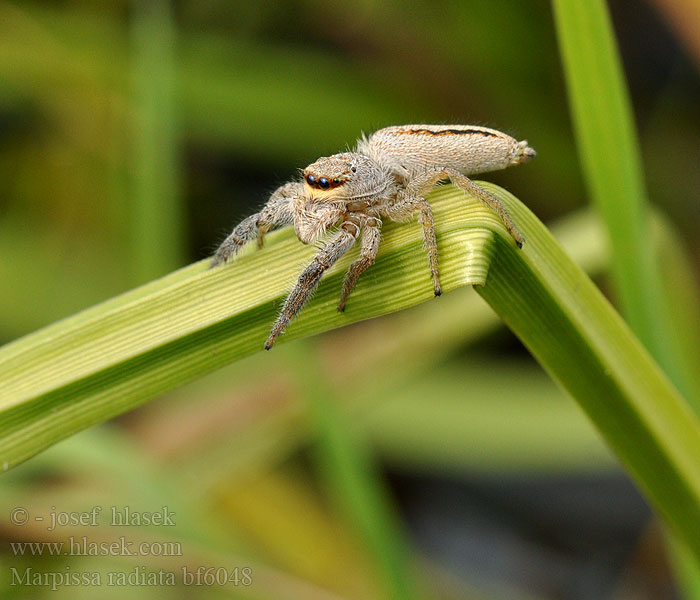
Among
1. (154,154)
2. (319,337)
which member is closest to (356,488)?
(319,337)

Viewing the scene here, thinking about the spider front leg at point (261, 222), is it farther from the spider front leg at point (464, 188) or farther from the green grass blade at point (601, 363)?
the green grass blade at point (601, 363)

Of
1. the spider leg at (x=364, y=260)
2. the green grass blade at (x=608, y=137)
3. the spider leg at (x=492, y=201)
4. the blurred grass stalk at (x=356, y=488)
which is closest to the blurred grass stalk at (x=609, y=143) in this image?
the green grass blade at (x=608, y=137)

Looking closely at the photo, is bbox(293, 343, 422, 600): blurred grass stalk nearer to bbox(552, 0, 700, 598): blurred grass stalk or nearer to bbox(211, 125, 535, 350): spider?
bbox(211, 125, 535, 350): spider

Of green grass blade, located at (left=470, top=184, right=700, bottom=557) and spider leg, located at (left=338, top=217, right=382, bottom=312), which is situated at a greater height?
spider leg, located at (left=338, top=217, right=382, bottom=312)

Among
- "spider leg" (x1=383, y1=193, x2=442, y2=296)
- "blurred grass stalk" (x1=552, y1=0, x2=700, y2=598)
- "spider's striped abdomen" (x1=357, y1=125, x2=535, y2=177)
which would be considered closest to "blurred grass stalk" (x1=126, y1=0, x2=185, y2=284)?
"spider's striped abdomen" (x1=357, y1=125, x2=535, y2=177)

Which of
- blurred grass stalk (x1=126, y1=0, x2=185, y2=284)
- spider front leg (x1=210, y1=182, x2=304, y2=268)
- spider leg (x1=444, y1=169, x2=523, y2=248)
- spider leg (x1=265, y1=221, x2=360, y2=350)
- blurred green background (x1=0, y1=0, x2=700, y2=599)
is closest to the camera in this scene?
spider leg (x1=444, y1=169, x2=523, y2=248)

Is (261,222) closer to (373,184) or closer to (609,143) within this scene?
(373,184)

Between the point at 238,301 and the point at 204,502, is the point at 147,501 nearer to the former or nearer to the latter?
the point at 204,502
